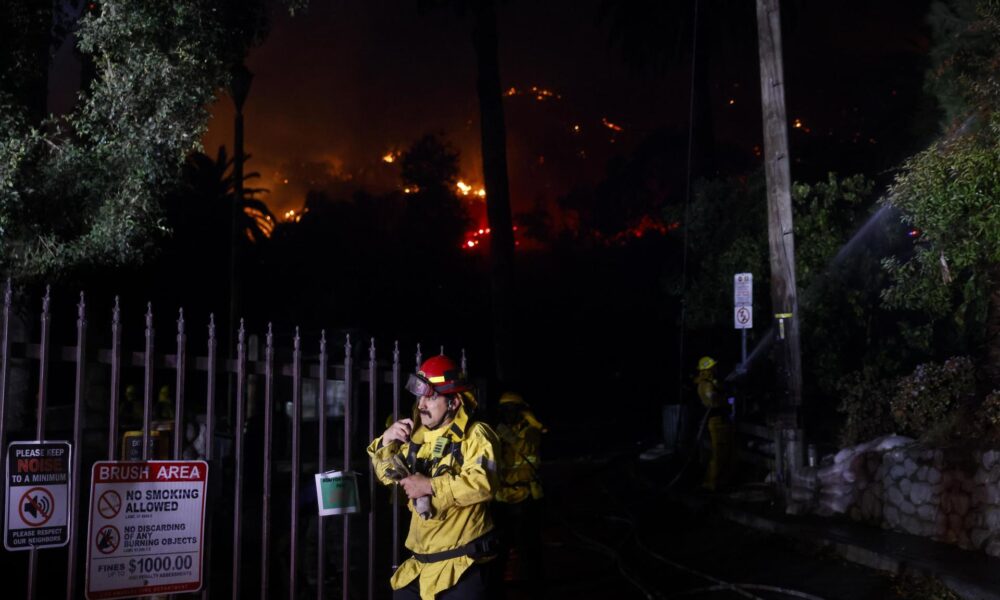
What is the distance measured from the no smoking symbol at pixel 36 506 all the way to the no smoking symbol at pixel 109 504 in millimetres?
254

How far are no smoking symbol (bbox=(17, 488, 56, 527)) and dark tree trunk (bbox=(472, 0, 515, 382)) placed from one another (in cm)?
1839

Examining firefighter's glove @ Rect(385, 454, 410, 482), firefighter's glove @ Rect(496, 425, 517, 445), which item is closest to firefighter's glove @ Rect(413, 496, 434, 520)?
firefighter's glove @ Rect(385, 454, 410, 482)

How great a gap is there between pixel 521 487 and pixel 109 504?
144 inches

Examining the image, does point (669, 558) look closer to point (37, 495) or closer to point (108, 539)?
point (108, 539)

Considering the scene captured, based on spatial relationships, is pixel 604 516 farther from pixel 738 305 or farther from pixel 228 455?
pixel 228 455

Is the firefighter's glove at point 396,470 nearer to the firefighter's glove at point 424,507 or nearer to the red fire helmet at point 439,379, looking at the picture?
the firefighter's glove at point 424,507

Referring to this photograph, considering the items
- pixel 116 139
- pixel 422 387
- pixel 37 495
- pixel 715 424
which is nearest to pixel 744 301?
pixel 715 424

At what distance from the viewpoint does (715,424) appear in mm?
14469

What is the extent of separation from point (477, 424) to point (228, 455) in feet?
28.3

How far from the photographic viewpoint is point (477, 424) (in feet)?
16.5

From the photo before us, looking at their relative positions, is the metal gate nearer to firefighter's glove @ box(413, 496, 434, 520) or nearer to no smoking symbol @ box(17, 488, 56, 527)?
no smoking symbol @ box(17, 488, 56, 527)

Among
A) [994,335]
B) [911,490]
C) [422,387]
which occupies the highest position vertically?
[994,335]

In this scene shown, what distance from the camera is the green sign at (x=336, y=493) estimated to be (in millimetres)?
5750

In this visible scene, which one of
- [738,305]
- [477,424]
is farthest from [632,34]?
[477,424]
